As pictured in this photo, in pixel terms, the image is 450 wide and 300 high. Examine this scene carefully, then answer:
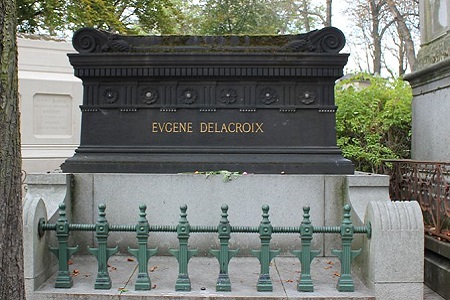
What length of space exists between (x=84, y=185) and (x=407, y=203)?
13.4 ft

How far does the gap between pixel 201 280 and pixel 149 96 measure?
2875 mm

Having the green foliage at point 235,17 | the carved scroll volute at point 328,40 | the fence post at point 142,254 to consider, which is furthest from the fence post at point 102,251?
the green foliage at point 235,17

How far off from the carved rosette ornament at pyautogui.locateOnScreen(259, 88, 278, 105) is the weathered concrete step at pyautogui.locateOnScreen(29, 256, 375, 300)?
2.22 meters

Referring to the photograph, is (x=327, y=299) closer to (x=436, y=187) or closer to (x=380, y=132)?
(x=436, y=187)

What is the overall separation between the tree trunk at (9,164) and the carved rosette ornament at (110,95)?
351 cm

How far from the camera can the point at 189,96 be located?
7.22 meters

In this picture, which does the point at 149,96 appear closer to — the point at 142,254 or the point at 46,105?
the point at 142,254

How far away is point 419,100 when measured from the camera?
29.2 ft

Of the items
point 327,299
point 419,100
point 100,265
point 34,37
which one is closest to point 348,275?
point 327,299

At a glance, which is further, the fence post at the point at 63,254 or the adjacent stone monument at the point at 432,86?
the adjacent stone monument at the point at 432,86

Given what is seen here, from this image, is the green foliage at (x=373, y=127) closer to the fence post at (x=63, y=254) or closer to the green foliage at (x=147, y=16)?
the fence post at (x=63, y=254)

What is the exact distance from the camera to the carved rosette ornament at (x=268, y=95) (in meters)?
7.19

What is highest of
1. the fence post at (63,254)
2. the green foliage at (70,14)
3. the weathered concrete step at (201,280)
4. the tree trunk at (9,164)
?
the green foliage at (70,14)

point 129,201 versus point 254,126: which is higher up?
point 254,126
